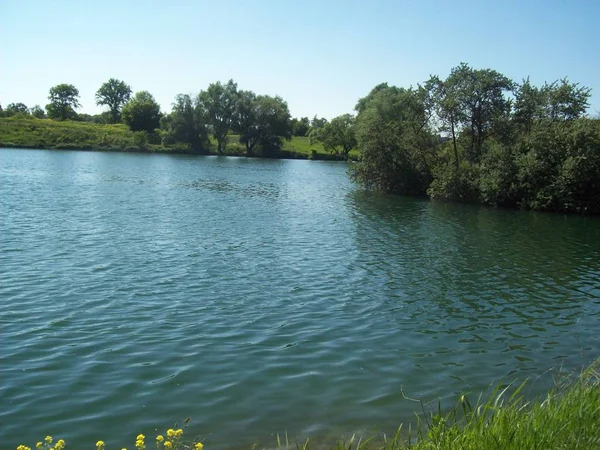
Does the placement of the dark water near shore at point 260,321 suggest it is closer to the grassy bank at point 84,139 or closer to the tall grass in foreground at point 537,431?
the tall grass in foreground at point 537,431

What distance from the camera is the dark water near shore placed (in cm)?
872

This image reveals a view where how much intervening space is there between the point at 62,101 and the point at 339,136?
254 ft

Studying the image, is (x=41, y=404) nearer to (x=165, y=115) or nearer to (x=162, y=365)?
(x=162, y=365)

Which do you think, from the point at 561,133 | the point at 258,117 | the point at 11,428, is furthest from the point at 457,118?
the point at 258,117

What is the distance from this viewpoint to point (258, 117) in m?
110

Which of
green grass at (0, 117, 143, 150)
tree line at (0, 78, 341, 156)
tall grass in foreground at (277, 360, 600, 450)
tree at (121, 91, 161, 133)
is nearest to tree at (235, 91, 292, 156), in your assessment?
tree line at (0, 78, 341, 156)

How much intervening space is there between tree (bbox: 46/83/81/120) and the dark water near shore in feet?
398

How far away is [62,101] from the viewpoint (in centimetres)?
13788

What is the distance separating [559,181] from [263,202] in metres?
23.3

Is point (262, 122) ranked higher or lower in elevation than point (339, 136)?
higher

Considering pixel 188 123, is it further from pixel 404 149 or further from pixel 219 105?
pixel 404 149

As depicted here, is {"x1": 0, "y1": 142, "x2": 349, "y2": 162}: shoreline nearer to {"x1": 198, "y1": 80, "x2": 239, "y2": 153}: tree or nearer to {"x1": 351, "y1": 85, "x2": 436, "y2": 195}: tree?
{"x1": 198, "y1": 80, "x2": 239, "y2": 153}: tree

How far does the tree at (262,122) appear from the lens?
109m

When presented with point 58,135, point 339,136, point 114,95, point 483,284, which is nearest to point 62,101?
point 114,95
